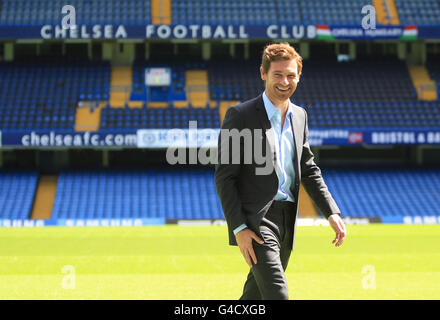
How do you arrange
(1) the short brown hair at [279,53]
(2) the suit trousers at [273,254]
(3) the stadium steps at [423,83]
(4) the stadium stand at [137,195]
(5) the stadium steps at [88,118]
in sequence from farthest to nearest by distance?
(3) the stadium steps at [423,83] < (5) the stadium steps at [88,118] < (4) the stadium stand at [137,195] < (1) the short brown hair at [279,53] < (2) the suit trousers at [273,254]

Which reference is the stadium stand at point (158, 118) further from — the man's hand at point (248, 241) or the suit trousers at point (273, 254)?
the man's hand at point (248, 241)

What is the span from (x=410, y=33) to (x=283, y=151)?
A: 30.6 meters

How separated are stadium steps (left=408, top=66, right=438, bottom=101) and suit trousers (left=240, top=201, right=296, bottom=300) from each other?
30.8m

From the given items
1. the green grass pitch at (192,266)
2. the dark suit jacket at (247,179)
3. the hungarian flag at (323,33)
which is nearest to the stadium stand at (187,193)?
the hungarian flag at (323,33)

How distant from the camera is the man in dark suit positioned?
4508 mm

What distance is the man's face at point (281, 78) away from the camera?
4.59m

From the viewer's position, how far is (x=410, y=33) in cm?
3341

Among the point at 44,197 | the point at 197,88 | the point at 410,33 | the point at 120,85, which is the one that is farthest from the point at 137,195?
the point at 410,33

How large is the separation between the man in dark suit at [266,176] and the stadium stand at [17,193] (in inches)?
952

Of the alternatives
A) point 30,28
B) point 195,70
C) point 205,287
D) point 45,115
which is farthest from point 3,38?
point 205,287

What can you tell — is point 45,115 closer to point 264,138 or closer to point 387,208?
point 387,208

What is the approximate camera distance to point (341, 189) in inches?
1203

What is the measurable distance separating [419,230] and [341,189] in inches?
317

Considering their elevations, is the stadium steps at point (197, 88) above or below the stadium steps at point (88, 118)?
above
